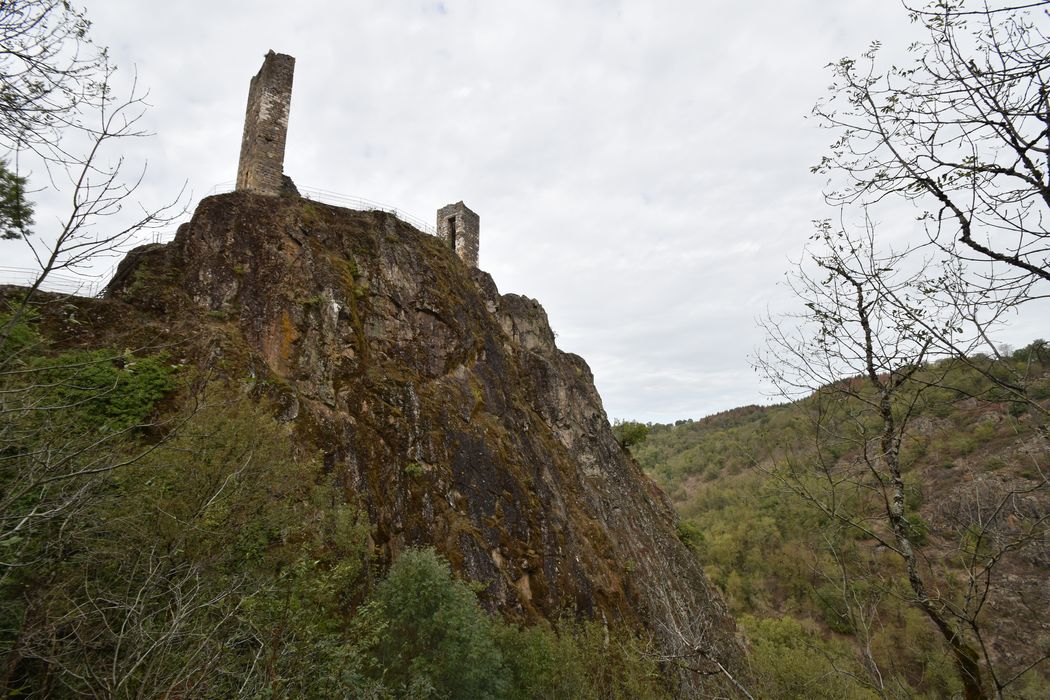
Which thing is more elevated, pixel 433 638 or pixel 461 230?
pixel 461 230

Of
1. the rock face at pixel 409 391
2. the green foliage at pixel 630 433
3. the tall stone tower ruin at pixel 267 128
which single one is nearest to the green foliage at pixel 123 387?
the rock face at pixel 409 391

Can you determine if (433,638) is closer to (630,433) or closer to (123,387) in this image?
(123,387)

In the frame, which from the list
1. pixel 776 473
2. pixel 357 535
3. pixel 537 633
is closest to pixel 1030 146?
pixel 776 473

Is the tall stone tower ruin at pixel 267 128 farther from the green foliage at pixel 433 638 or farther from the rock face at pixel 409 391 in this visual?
the green foliage at pixel 433 638

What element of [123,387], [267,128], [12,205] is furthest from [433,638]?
[267,128]

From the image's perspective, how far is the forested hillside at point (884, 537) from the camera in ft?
13.4

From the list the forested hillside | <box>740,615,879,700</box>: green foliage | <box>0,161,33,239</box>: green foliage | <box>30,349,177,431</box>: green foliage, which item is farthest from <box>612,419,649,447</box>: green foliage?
<box>0,161,33,239</box>: green foliage

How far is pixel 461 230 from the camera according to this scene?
25469 millimetres

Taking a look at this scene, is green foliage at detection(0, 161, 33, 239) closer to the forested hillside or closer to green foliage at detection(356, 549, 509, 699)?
the forested hillside

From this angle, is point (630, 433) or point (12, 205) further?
point (630, 433)

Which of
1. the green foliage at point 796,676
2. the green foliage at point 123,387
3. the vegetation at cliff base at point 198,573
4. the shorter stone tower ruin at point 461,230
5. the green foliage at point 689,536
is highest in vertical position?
the shorter stone tower ruin at point 461,230

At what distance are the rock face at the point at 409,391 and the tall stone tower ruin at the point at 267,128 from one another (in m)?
1.79

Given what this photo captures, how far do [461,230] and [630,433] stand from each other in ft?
57.1

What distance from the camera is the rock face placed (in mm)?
14383
